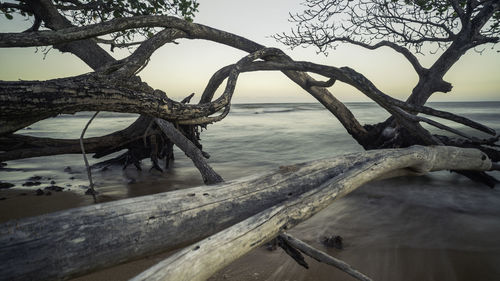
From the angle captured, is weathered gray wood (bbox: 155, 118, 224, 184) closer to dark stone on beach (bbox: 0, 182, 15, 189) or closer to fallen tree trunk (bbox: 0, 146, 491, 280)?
fallen tree trunk (bbox: 0, 146, 491, 280)

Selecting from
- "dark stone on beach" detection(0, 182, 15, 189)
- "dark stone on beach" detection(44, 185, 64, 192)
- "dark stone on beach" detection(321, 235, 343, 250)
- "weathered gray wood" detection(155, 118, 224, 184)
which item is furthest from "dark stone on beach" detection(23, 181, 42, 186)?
"dark stone on beach" detection(321, 235, 343, 250)

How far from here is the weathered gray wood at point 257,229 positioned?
4.06 feet

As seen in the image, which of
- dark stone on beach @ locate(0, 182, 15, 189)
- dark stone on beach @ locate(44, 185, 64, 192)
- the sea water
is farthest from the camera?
dark stone on beach @ locate(0, 182, 15, 189)

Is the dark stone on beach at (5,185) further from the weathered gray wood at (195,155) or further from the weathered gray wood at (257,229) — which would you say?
the weathered gray wood at (257,229)

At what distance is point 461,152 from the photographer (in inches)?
168

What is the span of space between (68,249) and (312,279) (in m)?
1.99

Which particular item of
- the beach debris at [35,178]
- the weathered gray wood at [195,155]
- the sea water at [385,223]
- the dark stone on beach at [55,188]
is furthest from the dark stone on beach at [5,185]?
the weathered gray wood at [195,155]

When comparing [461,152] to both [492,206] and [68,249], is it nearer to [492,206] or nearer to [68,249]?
[492,206]

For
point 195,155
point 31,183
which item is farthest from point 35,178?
point 195,155

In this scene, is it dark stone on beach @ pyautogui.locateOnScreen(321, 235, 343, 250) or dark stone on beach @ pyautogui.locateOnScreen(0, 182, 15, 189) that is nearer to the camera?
dark stone on beach @ pyautogui.locateOnScreen(321, 235, 343, 250)

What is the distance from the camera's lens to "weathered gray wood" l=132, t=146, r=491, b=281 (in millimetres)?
1238

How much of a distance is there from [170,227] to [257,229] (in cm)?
64

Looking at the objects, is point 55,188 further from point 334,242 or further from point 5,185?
point 334,242

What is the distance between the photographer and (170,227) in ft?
5.85
